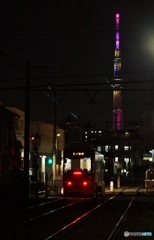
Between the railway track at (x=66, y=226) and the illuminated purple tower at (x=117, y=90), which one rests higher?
the illuminated purple tower at (x=117, y=90)

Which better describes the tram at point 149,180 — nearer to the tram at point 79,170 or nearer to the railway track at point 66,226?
the tram at point 79,170

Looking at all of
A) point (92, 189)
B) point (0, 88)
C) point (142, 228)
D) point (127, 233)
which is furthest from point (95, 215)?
point (92, 189)

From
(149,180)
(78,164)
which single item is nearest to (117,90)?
(78,164)

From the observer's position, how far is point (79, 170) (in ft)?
134

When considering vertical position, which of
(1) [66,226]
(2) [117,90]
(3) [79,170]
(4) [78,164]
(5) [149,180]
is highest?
(2) [117,90]

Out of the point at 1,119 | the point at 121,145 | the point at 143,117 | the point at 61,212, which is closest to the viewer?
the point at 61,212

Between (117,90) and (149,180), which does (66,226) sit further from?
→ (149,180)

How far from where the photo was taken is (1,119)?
31969 mm

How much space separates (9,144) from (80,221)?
46.1 feet

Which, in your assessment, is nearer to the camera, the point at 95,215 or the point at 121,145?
the point at 95,215

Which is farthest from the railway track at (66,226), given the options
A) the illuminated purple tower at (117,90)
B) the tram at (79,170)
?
the tram at (79,170)

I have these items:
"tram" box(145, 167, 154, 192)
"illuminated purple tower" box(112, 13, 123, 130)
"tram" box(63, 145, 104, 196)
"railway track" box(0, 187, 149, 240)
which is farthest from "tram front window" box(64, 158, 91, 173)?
"railway track" box(0, 187, 149, 240)

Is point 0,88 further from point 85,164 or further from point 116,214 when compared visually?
point 85,164

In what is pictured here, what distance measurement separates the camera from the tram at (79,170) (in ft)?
132
